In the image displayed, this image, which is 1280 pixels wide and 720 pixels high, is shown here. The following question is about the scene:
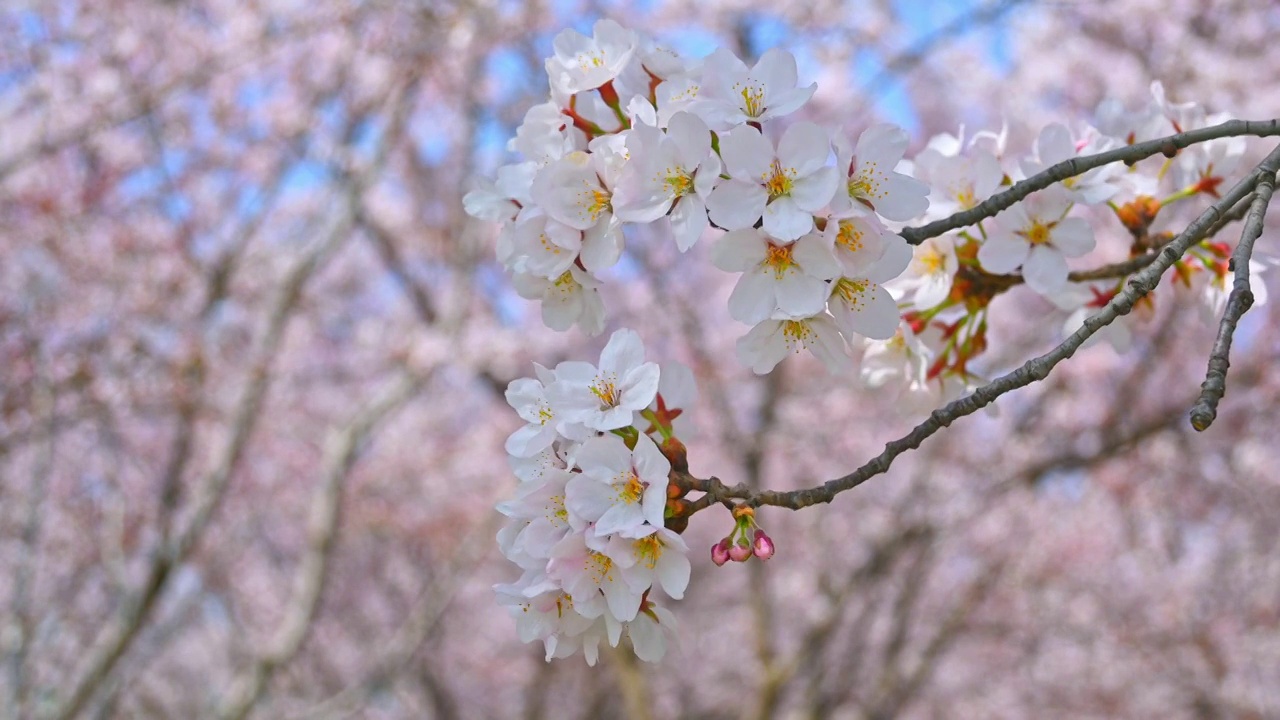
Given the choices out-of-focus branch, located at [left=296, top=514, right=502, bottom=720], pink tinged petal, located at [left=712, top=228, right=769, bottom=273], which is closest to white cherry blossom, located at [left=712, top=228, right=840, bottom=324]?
pink tinged petal, located at [left=712, top=228, right=769, bottom=273]

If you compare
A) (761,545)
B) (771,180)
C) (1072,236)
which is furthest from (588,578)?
(1072,236)

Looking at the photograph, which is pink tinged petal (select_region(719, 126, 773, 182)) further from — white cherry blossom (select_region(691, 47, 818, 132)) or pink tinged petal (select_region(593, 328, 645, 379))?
pink tinged petal (select_region(593, 328, 645, 379))

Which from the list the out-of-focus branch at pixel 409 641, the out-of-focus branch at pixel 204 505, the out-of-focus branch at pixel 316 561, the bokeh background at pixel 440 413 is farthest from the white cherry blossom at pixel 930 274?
the out-of-focus branch at pixel 409 641

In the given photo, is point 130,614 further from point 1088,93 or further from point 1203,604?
point 1088,93

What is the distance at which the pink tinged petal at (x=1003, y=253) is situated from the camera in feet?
4.46

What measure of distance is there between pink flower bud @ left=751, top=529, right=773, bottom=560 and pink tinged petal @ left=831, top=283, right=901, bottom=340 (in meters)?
0.25

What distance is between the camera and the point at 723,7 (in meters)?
6.75

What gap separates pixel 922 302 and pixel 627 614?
65cm

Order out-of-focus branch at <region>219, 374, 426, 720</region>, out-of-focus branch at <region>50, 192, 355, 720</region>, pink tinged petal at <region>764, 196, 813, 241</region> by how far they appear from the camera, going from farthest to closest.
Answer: out-of-focus branch at <region>219, 374, 426, 720</region> < out-of-focus branch at <region>50, 192, 355, 720</region> < pink tinged petal at <region>764, 196, 813, 241</region>

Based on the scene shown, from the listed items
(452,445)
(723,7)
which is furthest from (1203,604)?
(452,445)

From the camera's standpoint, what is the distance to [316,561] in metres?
4.93

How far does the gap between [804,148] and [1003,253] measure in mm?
451

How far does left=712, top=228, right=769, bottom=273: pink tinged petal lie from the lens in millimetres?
1058

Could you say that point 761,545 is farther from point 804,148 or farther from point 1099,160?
point 1099,160
